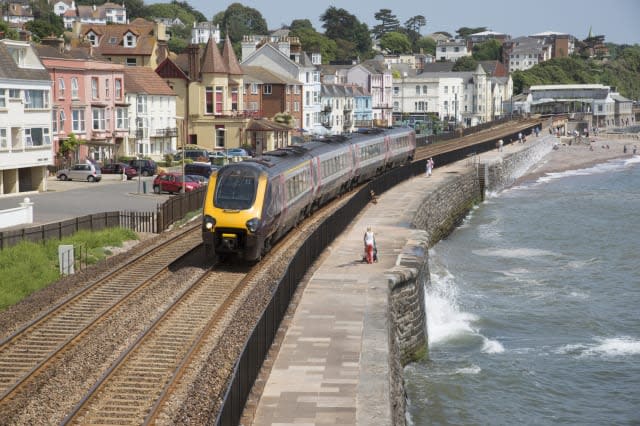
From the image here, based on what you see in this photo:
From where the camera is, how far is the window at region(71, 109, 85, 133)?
6462 cm

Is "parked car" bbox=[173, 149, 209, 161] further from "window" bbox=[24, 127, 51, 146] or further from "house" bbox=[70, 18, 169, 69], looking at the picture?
"house" bbox=[70, 18, 169, 69]

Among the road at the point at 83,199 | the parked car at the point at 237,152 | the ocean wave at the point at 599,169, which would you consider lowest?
the ocean wave at the point at 599,169

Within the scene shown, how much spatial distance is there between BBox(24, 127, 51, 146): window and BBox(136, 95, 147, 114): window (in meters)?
21.5

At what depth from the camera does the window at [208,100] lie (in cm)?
8162

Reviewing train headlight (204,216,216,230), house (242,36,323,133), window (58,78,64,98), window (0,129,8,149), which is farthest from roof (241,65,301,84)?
train headlight (204,216,216,230)

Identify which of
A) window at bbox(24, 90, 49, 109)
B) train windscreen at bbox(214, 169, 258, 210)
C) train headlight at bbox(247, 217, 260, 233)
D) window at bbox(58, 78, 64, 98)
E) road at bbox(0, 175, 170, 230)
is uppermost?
window at bbox(58, 78, 64, 98)

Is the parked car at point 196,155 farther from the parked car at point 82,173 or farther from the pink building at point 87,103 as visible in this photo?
the parked car at point 82,173

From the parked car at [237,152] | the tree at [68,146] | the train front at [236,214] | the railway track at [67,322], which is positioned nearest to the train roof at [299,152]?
the train front at [236,214]

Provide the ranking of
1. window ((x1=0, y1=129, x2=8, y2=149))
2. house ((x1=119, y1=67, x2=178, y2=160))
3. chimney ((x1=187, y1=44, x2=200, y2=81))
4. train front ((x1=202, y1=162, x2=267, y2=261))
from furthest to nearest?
chimney ((x1=187, y1=44, x2=200, y2=81)) < house ((x1=119, y1=67, x2=178, y2=160)) < window ((x1=0, y1=129, x2=8, y2=149)) < train front ((x1=202, y1=162, x2=267, y2=261))

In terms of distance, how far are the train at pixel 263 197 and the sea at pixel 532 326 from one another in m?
5.55

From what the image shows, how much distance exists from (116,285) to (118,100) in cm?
4605

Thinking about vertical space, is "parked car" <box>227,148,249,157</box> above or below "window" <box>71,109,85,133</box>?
below

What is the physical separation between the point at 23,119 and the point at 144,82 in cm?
2638

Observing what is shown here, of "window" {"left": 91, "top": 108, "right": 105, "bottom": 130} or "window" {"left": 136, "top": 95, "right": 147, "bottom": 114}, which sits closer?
"window" {"left": 91, "top": 108, "right": 105, "bottom": 130}
